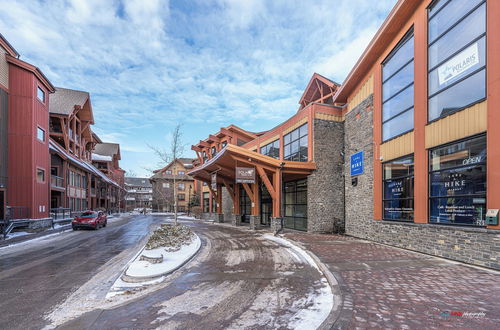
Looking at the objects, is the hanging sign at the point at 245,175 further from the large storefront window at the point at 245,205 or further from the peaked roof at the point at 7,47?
A: the peaked roof at the point at 7,47

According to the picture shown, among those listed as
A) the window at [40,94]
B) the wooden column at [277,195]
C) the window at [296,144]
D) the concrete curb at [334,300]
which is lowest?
the concrete curb at [334,300]

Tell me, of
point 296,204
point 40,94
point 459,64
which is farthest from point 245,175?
point 40,94

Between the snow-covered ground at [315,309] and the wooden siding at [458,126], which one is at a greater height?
the wooden siding at [458,126]

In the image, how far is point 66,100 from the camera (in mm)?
34344

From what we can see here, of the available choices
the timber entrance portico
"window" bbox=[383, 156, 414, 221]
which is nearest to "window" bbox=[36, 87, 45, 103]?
the timber entrance portico

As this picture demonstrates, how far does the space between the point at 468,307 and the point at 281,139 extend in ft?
57.9

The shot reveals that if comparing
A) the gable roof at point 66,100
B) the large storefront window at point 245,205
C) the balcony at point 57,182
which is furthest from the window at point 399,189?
the gable roof at point 66,100

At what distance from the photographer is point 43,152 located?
2108 centimetres

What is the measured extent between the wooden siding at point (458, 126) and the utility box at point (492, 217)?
96.5 inches

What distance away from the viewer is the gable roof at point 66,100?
32.2m

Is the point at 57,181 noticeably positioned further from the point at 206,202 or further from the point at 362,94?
the point at 362,94

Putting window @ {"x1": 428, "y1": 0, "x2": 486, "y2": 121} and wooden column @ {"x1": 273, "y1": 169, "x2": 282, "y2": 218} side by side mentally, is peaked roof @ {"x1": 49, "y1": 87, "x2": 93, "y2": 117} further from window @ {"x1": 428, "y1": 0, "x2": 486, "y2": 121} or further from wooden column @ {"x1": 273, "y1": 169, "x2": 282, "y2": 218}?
window @ {"x1": 428, "y1": 0, "x2": 486, "y2": 121}

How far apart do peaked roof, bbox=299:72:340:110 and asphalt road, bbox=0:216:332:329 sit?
17.5m

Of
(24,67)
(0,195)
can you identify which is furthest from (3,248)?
(24,67)
